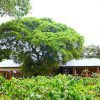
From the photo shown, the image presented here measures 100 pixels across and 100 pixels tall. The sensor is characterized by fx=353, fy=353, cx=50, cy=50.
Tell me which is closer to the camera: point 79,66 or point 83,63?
point 79,66

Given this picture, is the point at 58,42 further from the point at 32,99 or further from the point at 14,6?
the point at 32,99

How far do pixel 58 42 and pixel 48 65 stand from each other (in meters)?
2.54

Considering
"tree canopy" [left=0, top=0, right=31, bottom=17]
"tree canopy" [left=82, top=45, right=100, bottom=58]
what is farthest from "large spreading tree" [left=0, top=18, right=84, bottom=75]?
"tree canopy" [left=82, top=45, right=100, bottom=58]

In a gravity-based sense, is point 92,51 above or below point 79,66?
above

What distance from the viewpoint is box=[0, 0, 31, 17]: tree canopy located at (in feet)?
85.7

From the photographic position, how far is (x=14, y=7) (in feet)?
91.1

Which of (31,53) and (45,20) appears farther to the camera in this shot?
(45,20)

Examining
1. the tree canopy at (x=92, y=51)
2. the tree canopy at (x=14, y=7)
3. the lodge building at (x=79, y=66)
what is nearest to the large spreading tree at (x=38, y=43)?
the lodge building at (x=79, y=66)

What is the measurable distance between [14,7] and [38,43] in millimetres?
7757

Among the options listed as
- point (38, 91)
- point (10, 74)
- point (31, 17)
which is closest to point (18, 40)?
point (31, 17)

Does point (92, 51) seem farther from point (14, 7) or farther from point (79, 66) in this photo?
point (14, 7)

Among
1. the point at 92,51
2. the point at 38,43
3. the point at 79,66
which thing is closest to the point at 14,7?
the point at 38,43

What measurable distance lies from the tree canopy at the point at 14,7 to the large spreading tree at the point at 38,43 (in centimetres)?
587

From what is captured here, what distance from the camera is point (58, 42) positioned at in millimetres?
35188
